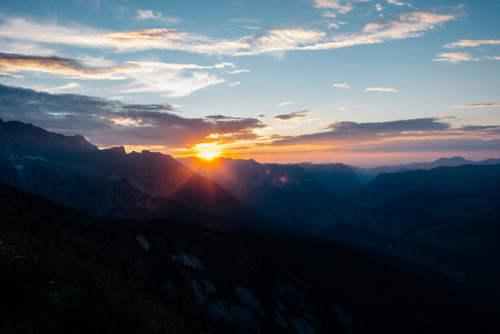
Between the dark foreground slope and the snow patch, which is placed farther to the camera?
the snow patch

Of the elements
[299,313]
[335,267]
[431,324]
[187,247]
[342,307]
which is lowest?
[431,324]

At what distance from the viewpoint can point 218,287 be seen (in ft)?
146

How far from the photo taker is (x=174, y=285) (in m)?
37.3

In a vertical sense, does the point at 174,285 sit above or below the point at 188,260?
above

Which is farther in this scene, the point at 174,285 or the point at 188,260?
the point at 188,260

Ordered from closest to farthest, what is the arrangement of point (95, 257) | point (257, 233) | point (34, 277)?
1. point (34, 277)
2. point (95, 257)
3. point (257, 233)

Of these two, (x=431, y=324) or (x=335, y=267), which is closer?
(x=431, y=324)

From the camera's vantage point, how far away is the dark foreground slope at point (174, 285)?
10391 millimetres

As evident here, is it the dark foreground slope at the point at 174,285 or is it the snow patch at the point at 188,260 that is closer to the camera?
the dark foreground slope at the point at 174,285

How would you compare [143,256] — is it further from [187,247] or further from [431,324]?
[431,324]

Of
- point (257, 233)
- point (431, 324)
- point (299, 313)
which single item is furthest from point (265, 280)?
point (431, 324)

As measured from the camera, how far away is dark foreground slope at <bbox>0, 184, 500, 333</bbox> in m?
10.4

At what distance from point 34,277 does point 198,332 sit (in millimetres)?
9906

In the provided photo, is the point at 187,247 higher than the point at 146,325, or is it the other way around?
the point at 146,325
